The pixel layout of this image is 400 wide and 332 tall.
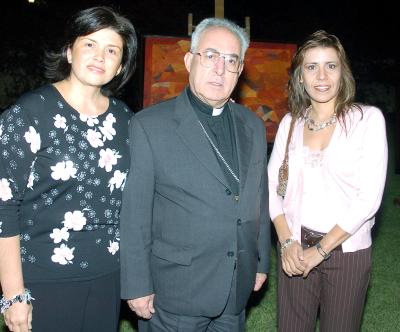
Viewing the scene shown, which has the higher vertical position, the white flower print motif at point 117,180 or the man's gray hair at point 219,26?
the man's gray hair at point 219,26

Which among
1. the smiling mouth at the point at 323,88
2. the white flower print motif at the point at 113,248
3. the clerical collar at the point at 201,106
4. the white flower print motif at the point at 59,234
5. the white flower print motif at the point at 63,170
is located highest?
the smiling mouth at the point at 323,88

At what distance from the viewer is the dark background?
15195mm

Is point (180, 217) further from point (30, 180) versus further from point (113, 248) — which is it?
point (30, 180)

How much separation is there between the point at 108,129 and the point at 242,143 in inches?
30.3

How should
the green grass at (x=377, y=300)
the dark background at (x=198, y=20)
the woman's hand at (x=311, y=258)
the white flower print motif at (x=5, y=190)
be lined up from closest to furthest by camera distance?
the white flower print motif at (x=5, y=190), the woman's hand at (x=311, y=258), the green grass at (x=377, y=300), the dark background at (x=198, y=20)

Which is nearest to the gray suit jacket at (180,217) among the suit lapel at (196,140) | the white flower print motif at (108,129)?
the suit lapel at (196,140)

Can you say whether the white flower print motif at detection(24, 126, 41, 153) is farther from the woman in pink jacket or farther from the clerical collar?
the woman in pink jacket

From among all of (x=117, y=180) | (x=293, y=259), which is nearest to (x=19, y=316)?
(x=117, y=180)

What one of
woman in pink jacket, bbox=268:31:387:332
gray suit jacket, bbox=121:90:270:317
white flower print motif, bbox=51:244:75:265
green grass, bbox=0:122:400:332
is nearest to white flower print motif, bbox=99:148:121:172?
gray suit jacket, bbox=121:90:270:317

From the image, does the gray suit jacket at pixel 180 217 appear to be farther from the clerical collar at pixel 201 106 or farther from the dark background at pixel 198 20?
the dark background at pixel 198 20

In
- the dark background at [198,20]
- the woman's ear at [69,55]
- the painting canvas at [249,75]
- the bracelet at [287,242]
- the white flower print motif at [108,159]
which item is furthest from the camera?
the dark background at [198,20]

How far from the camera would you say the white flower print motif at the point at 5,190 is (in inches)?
96.0

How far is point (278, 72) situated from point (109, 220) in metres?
5.30

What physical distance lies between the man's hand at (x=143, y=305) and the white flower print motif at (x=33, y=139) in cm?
98
